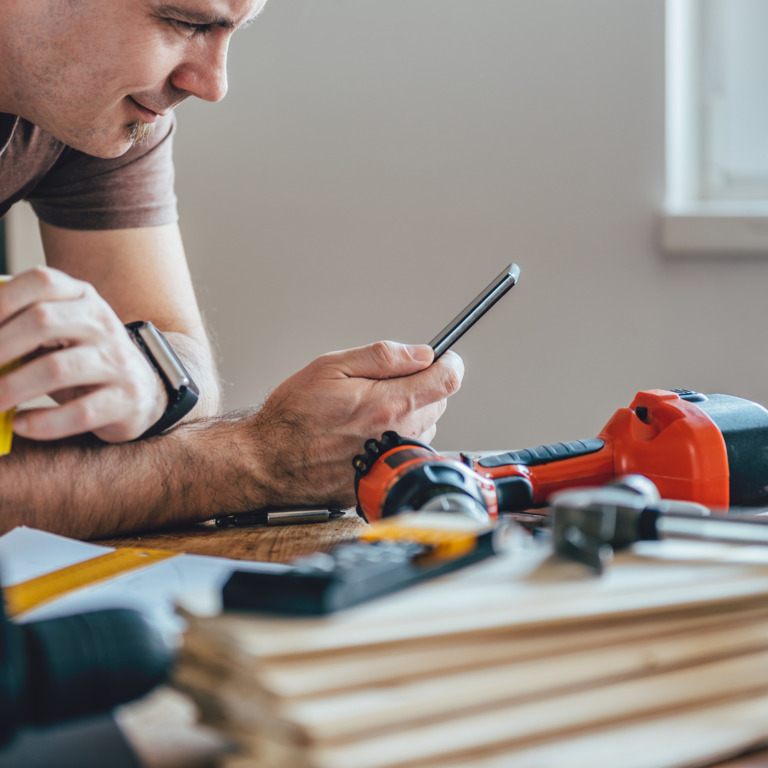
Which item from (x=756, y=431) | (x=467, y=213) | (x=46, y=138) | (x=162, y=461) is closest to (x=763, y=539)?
(x=756, y=431)

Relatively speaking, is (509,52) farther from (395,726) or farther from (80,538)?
(395,726)

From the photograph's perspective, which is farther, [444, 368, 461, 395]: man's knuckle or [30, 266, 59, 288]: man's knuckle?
[444, 368, 461, 395]: man's knuckle

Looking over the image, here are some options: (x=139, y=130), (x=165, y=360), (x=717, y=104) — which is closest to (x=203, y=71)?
(x=139, y=130)

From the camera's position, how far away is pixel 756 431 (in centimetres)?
75

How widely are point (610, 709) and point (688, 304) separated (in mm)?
1753

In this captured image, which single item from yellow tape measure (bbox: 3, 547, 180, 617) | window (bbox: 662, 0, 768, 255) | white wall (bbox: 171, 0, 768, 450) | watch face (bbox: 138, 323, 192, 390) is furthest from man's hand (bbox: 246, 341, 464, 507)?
window (bbox: 662, 0, 768, 255)

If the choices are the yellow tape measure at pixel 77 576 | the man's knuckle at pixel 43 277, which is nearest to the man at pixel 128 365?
the man's knuckle at pixel 43 277

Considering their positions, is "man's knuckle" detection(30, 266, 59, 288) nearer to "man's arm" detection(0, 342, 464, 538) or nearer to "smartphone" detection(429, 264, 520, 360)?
"man's arm" detection(0, 342, 464, 538)

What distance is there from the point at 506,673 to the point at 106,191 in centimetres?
126

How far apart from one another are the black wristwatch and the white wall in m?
1.08

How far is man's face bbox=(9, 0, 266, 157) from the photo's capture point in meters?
1.05

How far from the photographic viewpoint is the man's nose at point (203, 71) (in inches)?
43.8

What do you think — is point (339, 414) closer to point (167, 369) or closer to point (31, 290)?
point (167, 369)

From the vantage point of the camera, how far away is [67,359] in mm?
720
